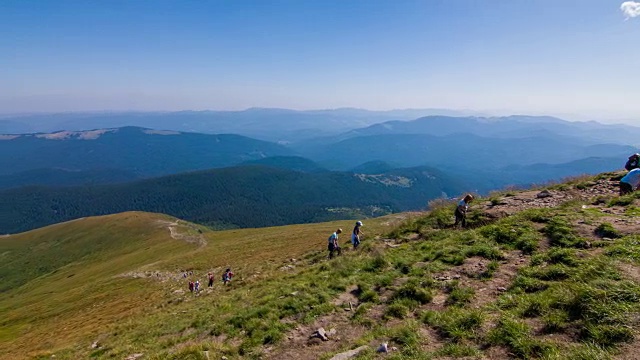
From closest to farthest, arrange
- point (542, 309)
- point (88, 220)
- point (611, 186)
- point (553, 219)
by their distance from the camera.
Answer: point (542, 309) < point (553, 219) < point (611, 186) < point (88, 220)

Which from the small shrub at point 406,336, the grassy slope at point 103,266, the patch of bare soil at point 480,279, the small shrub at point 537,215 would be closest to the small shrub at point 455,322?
the small shrub at point 406,336

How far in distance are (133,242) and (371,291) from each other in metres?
120

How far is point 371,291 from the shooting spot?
1132 centimetres

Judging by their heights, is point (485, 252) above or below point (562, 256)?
below

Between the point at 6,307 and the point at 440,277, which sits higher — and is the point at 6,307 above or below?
below

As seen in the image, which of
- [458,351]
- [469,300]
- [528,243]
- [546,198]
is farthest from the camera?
[546,198]

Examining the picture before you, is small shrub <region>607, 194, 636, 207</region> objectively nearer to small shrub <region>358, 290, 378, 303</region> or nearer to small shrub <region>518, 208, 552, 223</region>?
small shrub <region>518, 208, 552, 223</region>

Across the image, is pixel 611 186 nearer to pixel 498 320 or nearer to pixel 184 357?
pixel 498 320

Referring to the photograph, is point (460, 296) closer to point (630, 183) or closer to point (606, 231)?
point (606, 231)

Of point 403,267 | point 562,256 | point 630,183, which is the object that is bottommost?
point 403,267

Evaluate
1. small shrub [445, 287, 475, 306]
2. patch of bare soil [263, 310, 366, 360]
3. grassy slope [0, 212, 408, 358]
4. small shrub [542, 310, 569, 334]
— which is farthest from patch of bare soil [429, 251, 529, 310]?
grassy slope [0, 212, 408, 358]

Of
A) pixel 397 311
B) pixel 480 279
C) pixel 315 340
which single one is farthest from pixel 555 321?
pixel 315 340

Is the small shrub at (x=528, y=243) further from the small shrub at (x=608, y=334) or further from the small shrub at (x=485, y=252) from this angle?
the small shrub at (x=608, y=334)

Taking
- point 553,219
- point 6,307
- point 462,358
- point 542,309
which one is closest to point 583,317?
point 542,309
